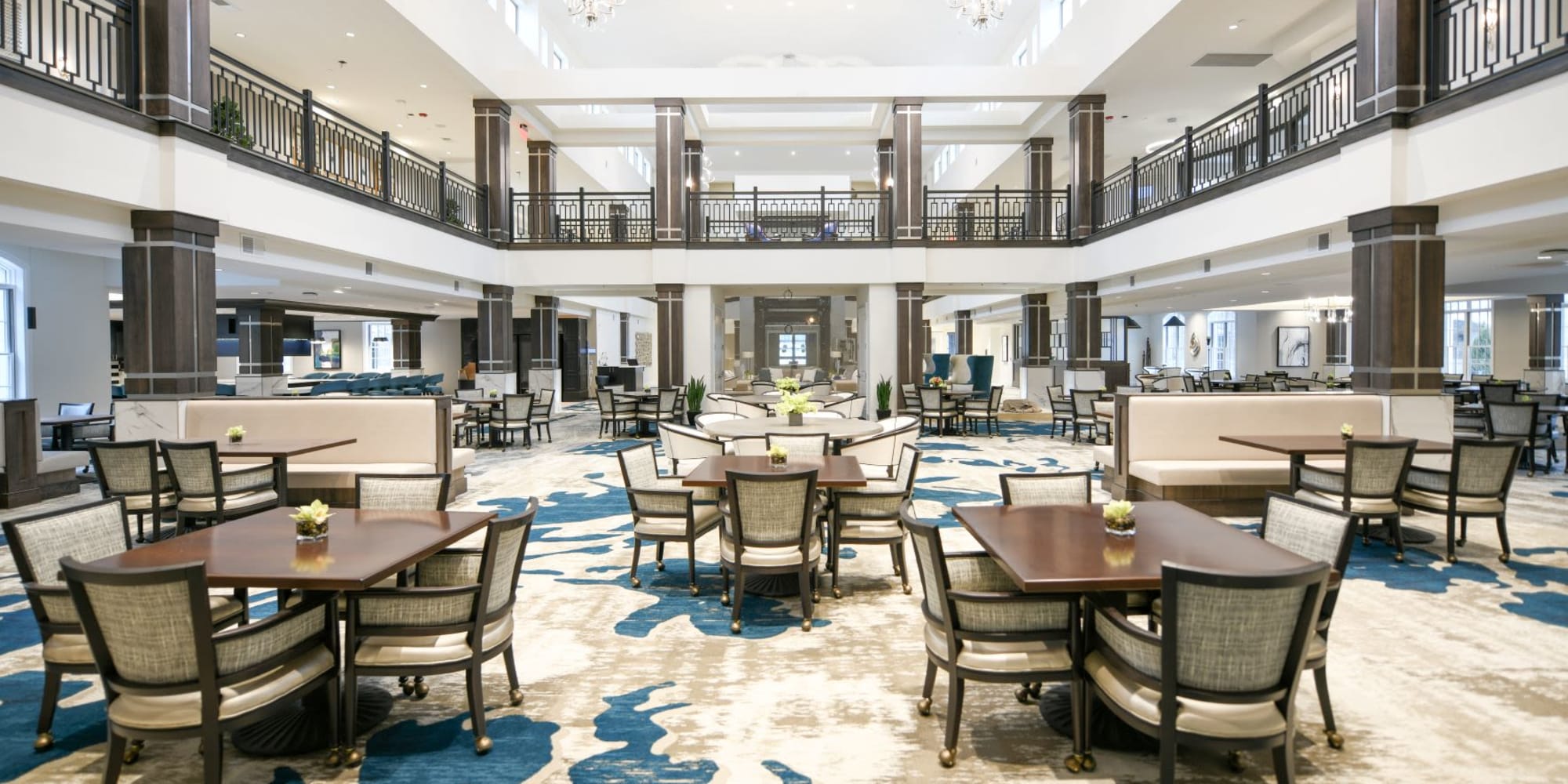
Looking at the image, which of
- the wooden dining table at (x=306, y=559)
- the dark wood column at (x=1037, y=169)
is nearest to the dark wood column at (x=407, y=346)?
the dark wood column at (x=1037, y=169)

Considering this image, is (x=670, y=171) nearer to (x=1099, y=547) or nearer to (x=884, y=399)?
(x=884, y=399)

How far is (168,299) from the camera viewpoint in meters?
6.96

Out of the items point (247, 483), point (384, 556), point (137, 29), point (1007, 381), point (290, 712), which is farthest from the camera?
point (1007, 381)

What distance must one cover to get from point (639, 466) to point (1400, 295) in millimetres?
7075

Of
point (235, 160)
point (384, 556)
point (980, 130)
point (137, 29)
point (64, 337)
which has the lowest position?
point (384, 556)

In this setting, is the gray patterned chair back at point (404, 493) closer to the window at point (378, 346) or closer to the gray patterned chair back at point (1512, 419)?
the gray patterned chair back at point (1512, 419)

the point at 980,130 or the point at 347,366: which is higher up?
the point at 980,130

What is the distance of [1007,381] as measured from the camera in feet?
98.5

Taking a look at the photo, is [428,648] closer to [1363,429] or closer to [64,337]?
[1363,429]

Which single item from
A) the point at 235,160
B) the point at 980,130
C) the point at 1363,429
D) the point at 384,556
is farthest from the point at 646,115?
the point at 384,556

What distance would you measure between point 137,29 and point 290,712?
280 inches

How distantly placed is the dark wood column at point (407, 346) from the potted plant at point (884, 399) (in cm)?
1690

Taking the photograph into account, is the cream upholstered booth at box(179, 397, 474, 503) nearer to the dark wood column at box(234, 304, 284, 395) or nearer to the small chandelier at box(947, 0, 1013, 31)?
the small chandelier at box(947, 0, 1013, 31)

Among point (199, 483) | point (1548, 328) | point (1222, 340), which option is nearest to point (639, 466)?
point (199, 483)
